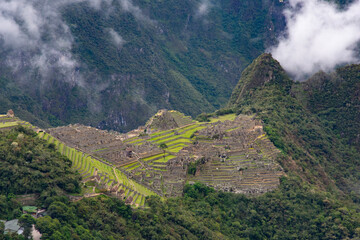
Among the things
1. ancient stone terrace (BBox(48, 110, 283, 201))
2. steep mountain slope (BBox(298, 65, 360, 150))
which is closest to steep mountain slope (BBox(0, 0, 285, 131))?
steep mountain slope (BBox(298, 65, 360, 150))

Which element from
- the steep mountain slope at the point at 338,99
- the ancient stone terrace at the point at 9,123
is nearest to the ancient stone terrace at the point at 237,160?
the ancient stone terrace at the point at 9,123

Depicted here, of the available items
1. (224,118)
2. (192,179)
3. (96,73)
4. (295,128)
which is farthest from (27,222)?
(96,73)

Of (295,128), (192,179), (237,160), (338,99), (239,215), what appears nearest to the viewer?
Result: (239,215)

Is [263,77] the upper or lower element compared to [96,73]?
lower

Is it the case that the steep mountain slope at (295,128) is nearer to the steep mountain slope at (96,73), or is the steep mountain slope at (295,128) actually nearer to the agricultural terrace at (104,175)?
the agricultural terrace at (104,175)

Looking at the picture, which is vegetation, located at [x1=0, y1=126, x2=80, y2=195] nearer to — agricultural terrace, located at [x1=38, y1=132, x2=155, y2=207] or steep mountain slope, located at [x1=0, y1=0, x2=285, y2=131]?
agricultural terrace, located at [x1=38, y1=132, x2=155, y2=207]

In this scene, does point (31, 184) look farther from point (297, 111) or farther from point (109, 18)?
point (109, 18)

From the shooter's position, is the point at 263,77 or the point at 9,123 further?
the point at 263,77

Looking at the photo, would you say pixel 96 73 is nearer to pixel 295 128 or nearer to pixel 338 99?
pixel 338 99
